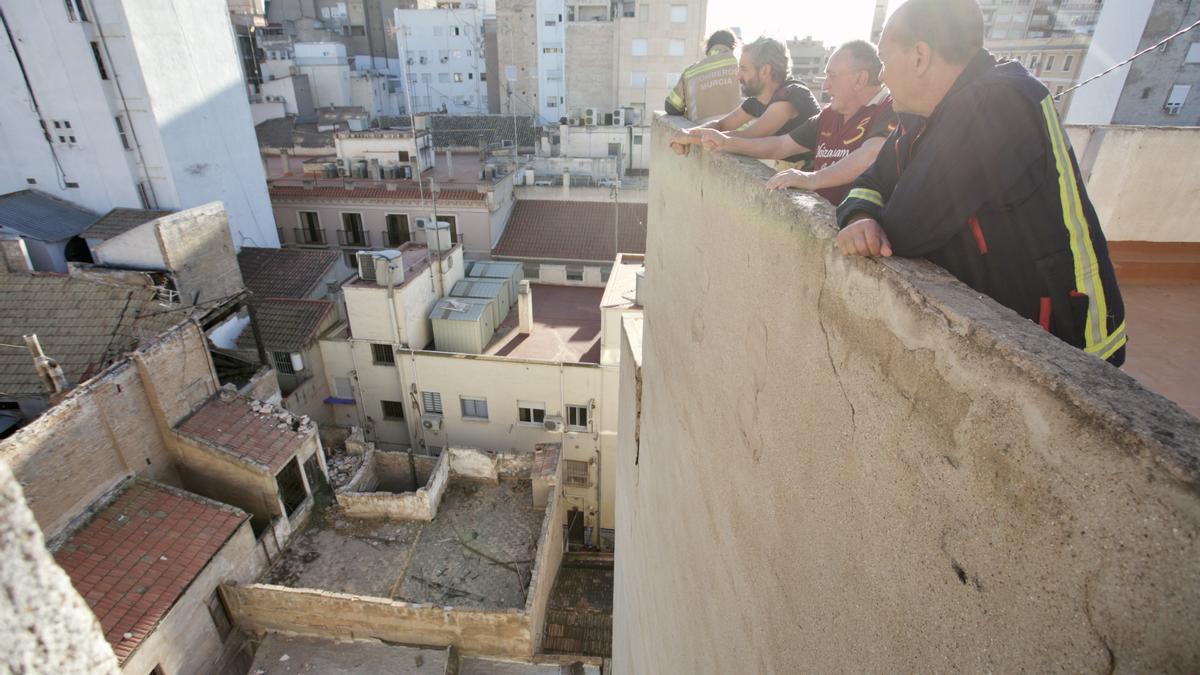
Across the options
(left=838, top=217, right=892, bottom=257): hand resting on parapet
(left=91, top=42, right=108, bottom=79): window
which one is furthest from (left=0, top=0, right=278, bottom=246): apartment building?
(left=838, top=217, right=892, bottom=257): hand resting on parapet

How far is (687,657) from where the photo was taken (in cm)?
316

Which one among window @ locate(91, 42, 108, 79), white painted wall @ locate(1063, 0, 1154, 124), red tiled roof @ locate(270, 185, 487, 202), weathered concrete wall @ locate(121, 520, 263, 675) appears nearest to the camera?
weathered concrete wall @ locate(121, 520, 263, 675)

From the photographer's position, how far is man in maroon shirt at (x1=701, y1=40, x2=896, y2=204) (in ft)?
8.79

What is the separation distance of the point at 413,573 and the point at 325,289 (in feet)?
34.0

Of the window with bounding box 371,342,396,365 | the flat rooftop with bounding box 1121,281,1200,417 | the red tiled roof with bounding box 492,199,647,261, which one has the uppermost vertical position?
the flat rooftop with bounding box 1121,281,1200,417

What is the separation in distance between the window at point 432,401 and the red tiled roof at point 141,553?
224 inches

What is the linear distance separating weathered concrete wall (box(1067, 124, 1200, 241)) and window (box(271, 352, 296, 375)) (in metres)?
15.8

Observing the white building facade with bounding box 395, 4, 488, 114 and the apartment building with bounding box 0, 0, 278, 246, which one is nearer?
the apartment building with bounding box 0, 0, 278, 246

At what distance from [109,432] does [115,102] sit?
12.9 meters

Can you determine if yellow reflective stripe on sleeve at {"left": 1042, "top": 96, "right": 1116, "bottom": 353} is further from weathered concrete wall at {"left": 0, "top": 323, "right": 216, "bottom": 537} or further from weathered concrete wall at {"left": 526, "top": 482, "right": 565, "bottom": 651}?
weathered concrete wall at {"left": 0, "top": 323, "right": 216, "bottom": 537}

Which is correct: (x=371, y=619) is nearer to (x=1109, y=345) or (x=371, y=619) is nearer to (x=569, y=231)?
(x=1109, y=345)

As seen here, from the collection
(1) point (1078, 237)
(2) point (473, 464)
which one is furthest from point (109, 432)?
(1) point (1078, 237)

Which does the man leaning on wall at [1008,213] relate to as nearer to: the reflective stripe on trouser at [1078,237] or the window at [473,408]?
the reflective stripe on trouser at [1078,237]

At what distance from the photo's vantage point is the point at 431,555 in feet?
Answer: 40.2
